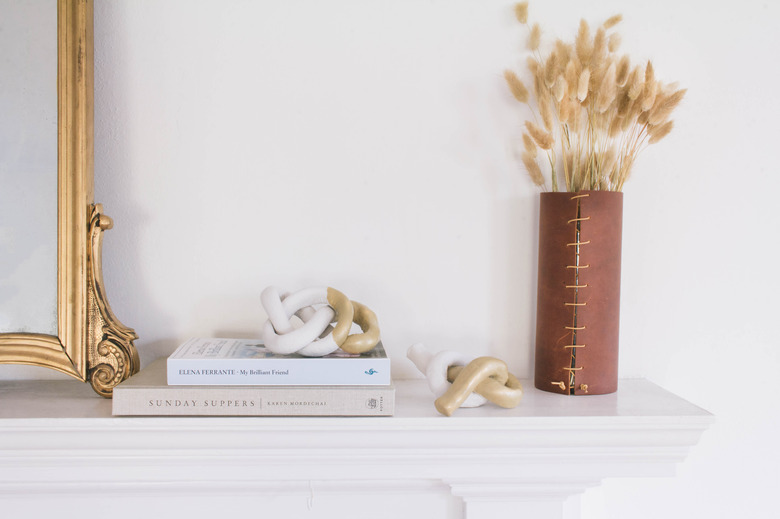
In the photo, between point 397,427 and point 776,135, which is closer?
point 397,427

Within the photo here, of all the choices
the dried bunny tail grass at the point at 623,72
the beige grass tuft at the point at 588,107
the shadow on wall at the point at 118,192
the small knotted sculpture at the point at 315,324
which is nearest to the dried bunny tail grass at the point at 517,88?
the beige grass tuft at the point at 588,107

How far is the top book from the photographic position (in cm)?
63

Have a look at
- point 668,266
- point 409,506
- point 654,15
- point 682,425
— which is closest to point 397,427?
point 409,506

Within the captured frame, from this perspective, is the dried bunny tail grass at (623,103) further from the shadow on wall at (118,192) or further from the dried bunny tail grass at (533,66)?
the shadow on wall at (118,192)

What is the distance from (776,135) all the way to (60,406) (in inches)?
38.5

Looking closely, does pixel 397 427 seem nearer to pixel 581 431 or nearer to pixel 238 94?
pixel 581 431

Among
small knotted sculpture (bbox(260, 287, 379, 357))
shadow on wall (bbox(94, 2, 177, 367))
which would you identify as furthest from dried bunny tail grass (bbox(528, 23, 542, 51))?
shadow on wall (bbox(94, 2, 177, 367))

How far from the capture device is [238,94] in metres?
0.79

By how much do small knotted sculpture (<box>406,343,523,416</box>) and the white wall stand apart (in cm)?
13

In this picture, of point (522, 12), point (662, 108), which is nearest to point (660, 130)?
point (662, 108)

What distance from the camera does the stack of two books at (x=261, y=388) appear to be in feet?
2.05

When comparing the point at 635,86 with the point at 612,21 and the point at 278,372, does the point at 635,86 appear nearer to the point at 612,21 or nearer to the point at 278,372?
the point at 612,21

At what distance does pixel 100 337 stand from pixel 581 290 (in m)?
0.57

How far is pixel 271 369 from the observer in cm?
64
